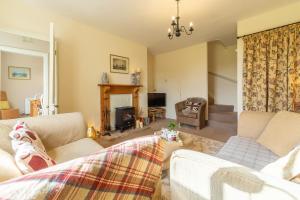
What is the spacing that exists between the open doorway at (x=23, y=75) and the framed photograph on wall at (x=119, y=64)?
1.63 m

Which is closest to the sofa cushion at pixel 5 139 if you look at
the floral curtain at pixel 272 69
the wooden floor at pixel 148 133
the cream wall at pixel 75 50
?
the cream wall at pixel 75 50

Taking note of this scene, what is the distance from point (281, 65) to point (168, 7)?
7.46 ft

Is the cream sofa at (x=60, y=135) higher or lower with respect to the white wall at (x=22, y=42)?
lower

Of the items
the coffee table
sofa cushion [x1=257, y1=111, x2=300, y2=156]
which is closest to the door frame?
the coffee table

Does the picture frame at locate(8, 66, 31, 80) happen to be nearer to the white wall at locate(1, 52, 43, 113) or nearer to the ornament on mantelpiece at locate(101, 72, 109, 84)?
the white wall at locate(1, 52, 43, 113)

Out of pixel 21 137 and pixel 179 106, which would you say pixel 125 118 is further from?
pixel 21 137

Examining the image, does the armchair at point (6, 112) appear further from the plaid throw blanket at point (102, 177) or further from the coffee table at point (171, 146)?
the plaid throw blanket at point (102, 177)

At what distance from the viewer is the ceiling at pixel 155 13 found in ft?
9.28

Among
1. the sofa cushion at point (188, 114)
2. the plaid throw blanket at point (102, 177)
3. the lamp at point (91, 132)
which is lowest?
the lamp at point (91, 132)

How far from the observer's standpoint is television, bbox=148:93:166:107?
5684 mm

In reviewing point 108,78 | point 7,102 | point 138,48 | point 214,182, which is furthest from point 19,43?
point 214,182

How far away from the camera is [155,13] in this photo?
3.16 meters

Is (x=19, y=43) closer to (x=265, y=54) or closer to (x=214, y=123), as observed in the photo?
(x=265, y=54)

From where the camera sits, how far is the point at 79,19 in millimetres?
3508
